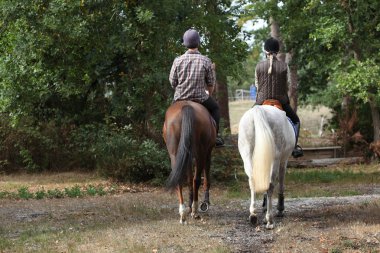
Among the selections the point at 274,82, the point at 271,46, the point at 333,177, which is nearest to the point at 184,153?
the point at 274,82

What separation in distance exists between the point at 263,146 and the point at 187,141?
3.54ft

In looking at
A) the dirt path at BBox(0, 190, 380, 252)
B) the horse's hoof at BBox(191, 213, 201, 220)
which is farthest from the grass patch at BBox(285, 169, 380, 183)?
the horse's hoof at BBox(191, 213, 201, 220)

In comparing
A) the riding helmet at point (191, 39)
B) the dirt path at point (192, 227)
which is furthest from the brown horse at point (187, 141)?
the riding helmet at point (191, 39)

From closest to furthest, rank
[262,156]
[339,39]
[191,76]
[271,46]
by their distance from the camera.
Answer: [262,156] < [191,76] < [271,46] < [339,39]

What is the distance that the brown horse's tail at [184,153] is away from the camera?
8930mm

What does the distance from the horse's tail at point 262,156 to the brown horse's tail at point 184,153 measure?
3.04 ft

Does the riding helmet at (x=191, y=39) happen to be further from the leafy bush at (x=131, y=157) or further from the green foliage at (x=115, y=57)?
the leafy bush at (x=131, y=157)

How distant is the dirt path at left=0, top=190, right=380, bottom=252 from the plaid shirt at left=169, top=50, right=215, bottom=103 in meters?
1.90

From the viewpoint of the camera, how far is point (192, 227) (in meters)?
8.88

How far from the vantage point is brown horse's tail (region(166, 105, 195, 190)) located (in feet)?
29.3

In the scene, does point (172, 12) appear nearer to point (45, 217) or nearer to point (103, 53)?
point (103, 53)

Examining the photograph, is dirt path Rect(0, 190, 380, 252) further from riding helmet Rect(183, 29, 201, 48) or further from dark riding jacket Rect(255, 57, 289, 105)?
riding helmet Rect(183, 29, 201, 48)

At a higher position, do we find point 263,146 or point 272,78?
point 272,78

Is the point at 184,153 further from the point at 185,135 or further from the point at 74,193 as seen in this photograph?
the point at 74,193
